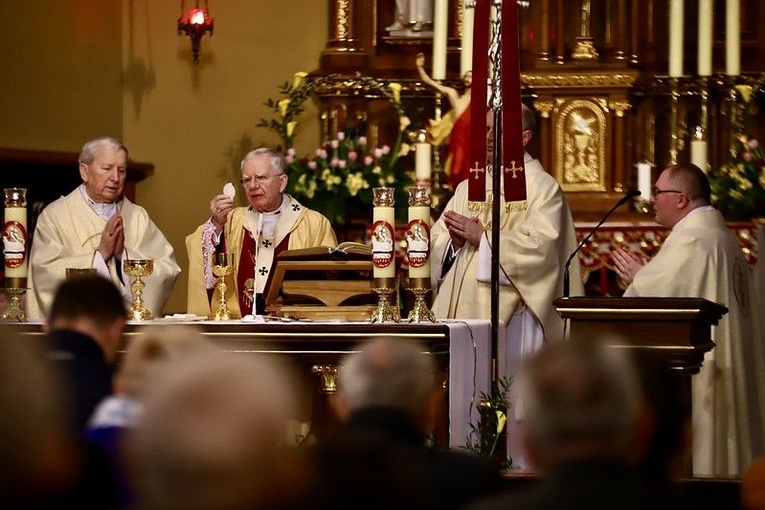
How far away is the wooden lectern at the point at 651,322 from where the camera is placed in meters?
6.44

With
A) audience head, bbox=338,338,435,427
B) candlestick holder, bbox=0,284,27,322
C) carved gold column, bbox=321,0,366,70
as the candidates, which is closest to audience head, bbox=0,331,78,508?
audience head, bbox=338,338,435,427

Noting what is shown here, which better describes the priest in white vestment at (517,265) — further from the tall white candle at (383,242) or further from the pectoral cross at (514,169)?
the tall white candle at (383,242)

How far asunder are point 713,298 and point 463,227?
126 cm

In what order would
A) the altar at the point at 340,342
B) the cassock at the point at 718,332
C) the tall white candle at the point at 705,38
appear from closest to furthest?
the altar at the point at 340,342 → the cassock at the point at 718,332 → the tall white candle at the point at 705,38

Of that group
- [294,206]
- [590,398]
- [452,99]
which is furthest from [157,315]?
[590,398]

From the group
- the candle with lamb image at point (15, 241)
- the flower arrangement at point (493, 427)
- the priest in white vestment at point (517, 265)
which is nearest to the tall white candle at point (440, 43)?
the priest in white vestment at point (517, 265)

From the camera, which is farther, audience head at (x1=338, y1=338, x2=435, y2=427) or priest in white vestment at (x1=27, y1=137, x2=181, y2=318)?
priest in white vestment at (x1=27, y1=137, x2=181, y2=318)

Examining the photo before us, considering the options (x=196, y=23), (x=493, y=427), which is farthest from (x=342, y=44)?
(x=493, y=427)

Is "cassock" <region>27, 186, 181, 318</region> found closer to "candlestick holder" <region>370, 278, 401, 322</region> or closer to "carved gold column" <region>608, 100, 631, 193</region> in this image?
"candlestick holder" <region>370, 278, 401, 322</region>

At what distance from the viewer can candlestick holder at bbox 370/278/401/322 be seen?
6977mm

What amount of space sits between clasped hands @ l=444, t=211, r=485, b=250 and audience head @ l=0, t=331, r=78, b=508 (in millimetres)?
5226

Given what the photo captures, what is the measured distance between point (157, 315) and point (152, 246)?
406mm

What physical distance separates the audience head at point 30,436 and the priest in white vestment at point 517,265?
5.29 metres

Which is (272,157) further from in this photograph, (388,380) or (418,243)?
(388,380)
